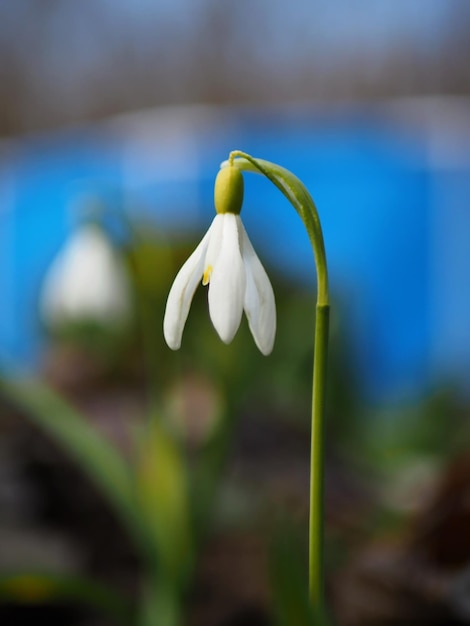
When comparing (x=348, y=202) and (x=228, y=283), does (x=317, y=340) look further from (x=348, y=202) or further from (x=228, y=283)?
(x=348, y=202)

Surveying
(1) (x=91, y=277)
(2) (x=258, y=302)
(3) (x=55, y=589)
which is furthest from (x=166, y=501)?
(2) (x=258, y=302)

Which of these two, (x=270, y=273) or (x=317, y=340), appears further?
(x=270, y=273)

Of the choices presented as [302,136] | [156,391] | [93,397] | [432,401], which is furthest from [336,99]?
[156,391]

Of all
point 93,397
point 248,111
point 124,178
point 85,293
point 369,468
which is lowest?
point 369,468

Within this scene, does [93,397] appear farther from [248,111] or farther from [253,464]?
[248,111]

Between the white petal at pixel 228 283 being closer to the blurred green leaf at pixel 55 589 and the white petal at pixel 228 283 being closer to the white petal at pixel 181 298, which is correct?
the white petal at pixel 181 298

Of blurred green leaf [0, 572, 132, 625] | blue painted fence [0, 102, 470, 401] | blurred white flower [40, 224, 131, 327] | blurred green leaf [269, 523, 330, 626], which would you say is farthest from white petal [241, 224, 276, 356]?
blue painted fence [0, 102, 470, 401]

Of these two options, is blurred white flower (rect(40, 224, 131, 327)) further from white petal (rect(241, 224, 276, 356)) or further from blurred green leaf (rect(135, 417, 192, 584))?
white petal (rect(241, 224, 276, 356))
